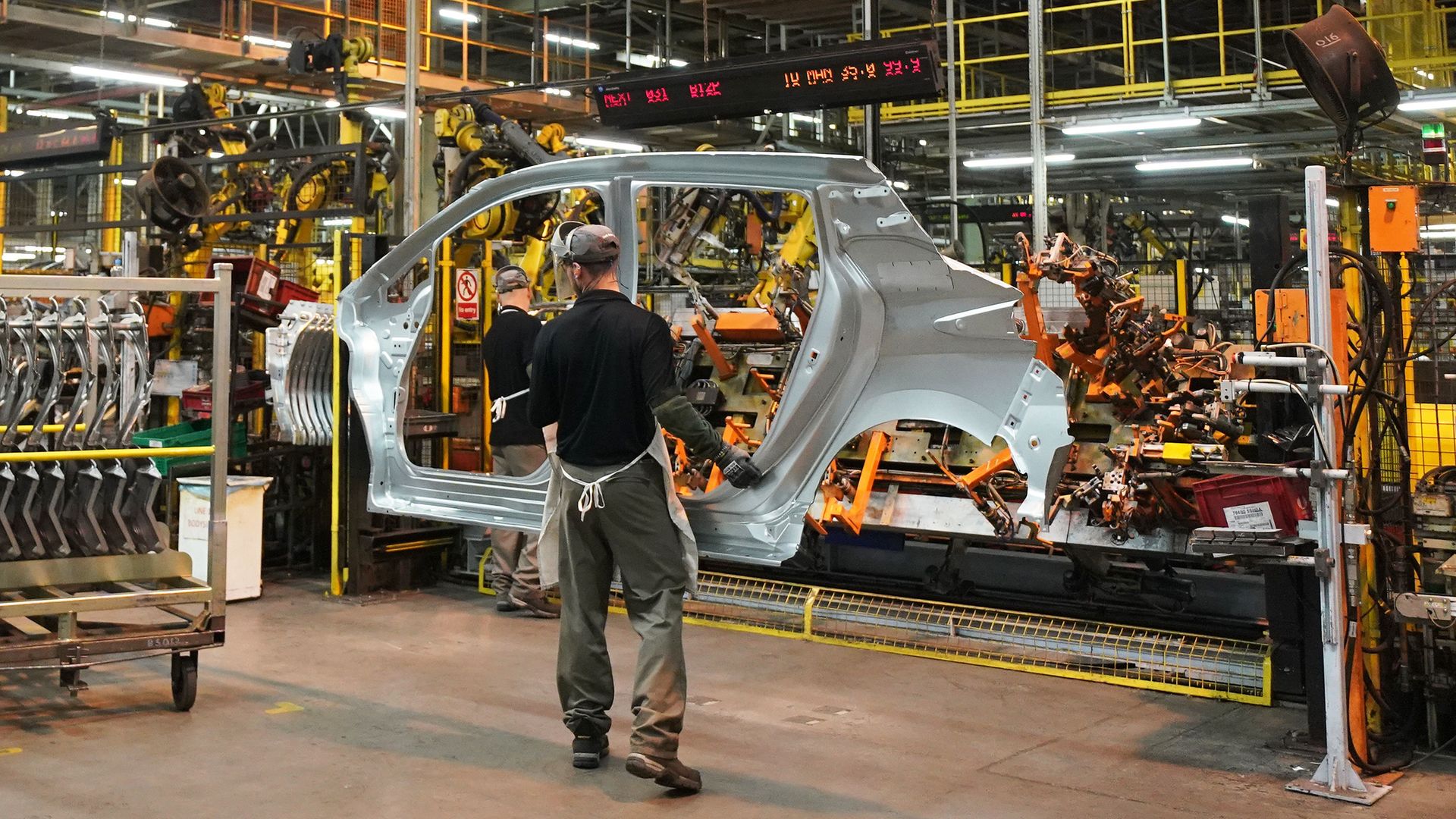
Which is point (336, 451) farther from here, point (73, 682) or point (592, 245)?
point (592, 245)

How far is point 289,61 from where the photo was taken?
9.80m

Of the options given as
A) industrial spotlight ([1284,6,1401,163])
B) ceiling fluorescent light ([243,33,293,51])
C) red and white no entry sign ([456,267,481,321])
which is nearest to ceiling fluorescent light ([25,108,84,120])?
ceiling fluorescent light ([243,33,293,51])

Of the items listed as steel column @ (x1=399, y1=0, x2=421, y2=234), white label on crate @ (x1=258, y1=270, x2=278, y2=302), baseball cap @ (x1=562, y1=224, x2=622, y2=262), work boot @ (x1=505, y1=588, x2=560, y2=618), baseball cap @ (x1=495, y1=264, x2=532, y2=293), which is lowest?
work boot @ (x1=505, y1=588, x2=560, y2=618)

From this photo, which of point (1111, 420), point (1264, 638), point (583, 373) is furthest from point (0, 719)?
point (1264, 638)

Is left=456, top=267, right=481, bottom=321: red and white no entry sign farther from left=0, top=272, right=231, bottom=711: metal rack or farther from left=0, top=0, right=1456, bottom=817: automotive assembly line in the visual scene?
left=0, top=272, right=231, bottom=711: metal rack

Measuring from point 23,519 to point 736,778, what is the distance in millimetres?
3048

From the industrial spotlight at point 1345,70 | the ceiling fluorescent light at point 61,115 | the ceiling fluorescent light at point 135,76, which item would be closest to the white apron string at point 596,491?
the industrial spotlight at point 1345,70

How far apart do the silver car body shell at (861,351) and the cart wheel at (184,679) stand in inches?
83.4

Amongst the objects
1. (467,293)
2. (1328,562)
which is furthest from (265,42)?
(1328,562)

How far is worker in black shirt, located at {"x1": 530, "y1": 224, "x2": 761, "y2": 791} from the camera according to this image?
4.02 metres

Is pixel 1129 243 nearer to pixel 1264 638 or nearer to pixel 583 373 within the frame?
pixel 1264 638

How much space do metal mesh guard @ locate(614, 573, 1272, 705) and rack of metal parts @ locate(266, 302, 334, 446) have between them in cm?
209

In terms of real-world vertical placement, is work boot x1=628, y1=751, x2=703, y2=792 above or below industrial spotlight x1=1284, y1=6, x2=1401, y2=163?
below

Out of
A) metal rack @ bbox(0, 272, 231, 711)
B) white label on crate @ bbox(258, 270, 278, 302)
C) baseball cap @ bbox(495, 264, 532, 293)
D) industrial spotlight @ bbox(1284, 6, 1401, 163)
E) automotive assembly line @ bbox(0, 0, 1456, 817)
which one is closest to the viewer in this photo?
automotive assembly line @ bbox(0, 0, 1456, 817)
